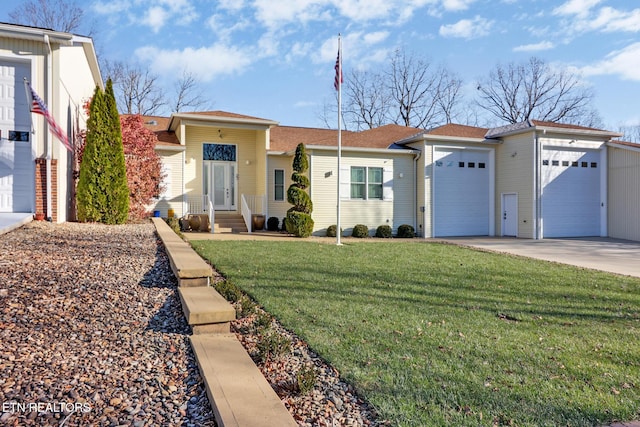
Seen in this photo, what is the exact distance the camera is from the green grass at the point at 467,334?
8.62ft

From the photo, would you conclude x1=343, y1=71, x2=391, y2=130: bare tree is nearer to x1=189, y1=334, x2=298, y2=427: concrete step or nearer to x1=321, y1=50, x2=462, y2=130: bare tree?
x1=321, y1=50, x2=462, y2=130: bare tree

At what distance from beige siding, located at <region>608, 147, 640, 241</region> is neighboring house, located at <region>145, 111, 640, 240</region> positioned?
0.13ft

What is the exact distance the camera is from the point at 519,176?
16.5 metres

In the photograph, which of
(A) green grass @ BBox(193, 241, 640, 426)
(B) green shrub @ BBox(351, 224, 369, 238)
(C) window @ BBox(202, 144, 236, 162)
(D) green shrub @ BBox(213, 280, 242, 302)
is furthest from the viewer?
(C) window @ BBox(202, 144, 236, 162)

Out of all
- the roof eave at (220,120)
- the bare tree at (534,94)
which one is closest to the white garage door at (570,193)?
the roof eave at (220,120)

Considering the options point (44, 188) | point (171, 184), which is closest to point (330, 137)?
point (171, 184)

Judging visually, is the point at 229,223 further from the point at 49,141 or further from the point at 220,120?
the point at 49,141

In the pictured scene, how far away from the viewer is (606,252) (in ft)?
39.3

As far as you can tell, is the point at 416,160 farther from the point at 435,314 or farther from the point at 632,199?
the point at 435,314

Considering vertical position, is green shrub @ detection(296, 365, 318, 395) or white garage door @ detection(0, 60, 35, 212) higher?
white garage door @ detection(0, 60, 35, 212)

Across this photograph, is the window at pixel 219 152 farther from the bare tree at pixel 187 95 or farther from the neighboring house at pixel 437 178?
the bare tree at pixel 187 95

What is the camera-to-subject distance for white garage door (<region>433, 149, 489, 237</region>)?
16750 mm

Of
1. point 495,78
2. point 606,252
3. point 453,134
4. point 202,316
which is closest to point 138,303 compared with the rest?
point 202,316

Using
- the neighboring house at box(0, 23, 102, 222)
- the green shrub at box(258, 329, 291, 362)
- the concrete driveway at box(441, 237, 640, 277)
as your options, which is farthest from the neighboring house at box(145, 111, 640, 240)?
the green shrub at box(258, 329, 291, 362)
